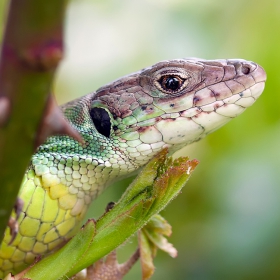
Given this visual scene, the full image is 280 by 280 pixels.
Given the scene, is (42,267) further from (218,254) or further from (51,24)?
(218,254)

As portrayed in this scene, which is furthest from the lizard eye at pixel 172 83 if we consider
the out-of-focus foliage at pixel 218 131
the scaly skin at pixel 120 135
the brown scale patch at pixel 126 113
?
the out-of-focus foliage at pixel 218 131

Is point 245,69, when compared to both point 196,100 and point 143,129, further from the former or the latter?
point 143,129

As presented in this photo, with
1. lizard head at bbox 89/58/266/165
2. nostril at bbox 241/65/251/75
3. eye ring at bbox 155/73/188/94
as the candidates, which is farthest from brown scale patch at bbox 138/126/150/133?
nostril at bbox 241/65/251/75

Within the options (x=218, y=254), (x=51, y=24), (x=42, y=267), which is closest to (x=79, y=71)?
(x=218, y=254)

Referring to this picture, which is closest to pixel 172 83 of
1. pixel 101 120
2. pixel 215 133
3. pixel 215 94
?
pixel 215 94

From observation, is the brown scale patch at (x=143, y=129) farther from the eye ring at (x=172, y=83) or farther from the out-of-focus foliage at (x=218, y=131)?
the out-of-focus foliage at (x=218, y=131)

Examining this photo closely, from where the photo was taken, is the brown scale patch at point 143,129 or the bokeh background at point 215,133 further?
the bokeh background at point 215,133
